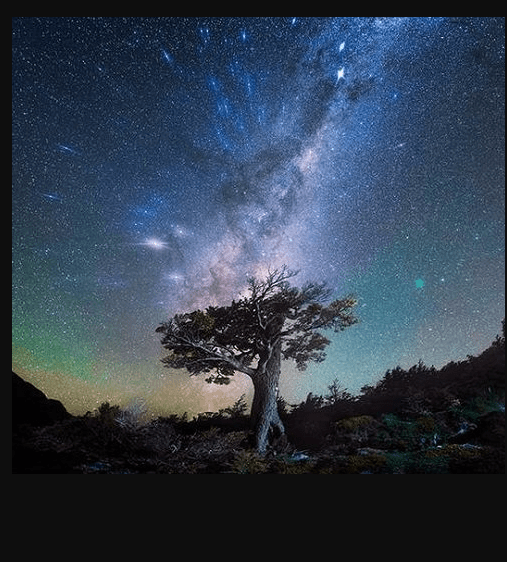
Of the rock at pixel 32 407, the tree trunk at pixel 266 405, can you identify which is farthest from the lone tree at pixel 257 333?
the rock at pixel 32 407

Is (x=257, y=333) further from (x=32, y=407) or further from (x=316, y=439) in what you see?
(x=32, y=407)

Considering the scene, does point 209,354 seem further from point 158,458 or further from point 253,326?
point 158,458

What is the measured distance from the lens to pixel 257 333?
9375mm

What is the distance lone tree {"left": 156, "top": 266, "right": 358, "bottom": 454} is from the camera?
8.52m

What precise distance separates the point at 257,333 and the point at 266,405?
2196 millimetres

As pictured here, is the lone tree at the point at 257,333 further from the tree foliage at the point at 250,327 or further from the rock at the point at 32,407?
the rock at the point at 32,407

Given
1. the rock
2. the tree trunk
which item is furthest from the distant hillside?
the tree trunk

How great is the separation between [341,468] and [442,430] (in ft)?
10.3

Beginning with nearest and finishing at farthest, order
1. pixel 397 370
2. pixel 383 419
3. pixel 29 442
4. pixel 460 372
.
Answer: pixel 29 442
pixel 383 419
pixel 460 372
pixel 397 370

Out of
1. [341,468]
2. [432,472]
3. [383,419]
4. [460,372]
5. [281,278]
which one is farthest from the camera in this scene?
[460,372]

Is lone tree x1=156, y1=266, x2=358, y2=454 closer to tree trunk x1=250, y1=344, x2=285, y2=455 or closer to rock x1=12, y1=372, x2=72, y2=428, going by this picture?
tree trunk x1=250, y1=344, x2=285, y2=455

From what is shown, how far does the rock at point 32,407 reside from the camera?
7.96m

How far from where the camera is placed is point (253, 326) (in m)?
9.41

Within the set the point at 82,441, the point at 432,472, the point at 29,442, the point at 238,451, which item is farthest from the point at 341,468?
the point at 29,442
